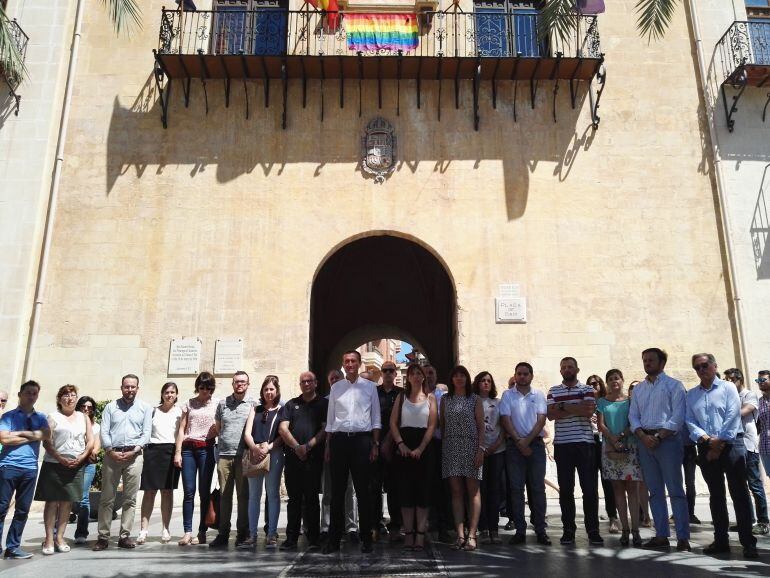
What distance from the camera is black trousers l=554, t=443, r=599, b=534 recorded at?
6.23 m

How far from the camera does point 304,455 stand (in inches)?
248

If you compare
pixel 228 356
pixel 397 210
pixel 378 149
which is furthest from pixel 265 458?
pixel 378 149

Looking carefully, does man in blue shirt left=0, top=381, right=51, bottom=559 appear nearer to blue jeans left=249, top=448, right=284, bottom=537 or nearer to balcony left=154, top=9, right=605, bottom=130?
blue jeans left=249, top=448, right=284, bottom=537

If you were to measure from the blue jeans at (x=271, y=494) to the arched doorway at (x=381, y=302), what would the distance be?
35.8 feet

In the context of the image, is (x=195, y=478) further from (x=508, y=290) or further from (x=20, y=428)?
(x=508, y=290)

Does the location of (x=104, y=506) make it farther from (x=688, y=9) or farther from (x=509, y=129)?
(x=688, y=9)

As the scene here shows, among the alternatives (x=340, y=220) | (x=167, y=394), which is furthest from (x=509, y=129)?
(x=167, y=394)

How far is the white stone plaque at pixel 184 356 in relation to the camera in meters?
11.0

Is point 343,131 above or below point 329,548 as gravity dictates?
above

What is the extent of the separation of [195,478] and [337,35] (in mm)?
9083

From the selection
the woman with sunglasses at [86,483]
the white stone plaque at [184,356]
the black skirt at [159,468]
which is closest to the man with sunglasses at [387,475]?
the black skirt at [159,468]

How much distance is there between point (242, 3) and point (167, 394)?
370 inches

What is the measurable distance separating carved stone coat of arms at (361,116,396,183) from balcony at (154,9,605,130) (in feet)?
1.53

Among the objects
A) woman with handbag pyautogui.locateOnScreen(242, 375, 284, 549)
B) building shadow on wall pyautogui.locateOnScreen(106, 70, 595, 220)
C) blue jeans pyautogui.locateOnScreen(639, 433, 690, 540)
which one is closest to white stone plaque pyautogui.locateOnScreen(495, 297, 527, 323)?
building shadow on wall pyautogui.locateOnScreen(106, 70, 595, 220)
